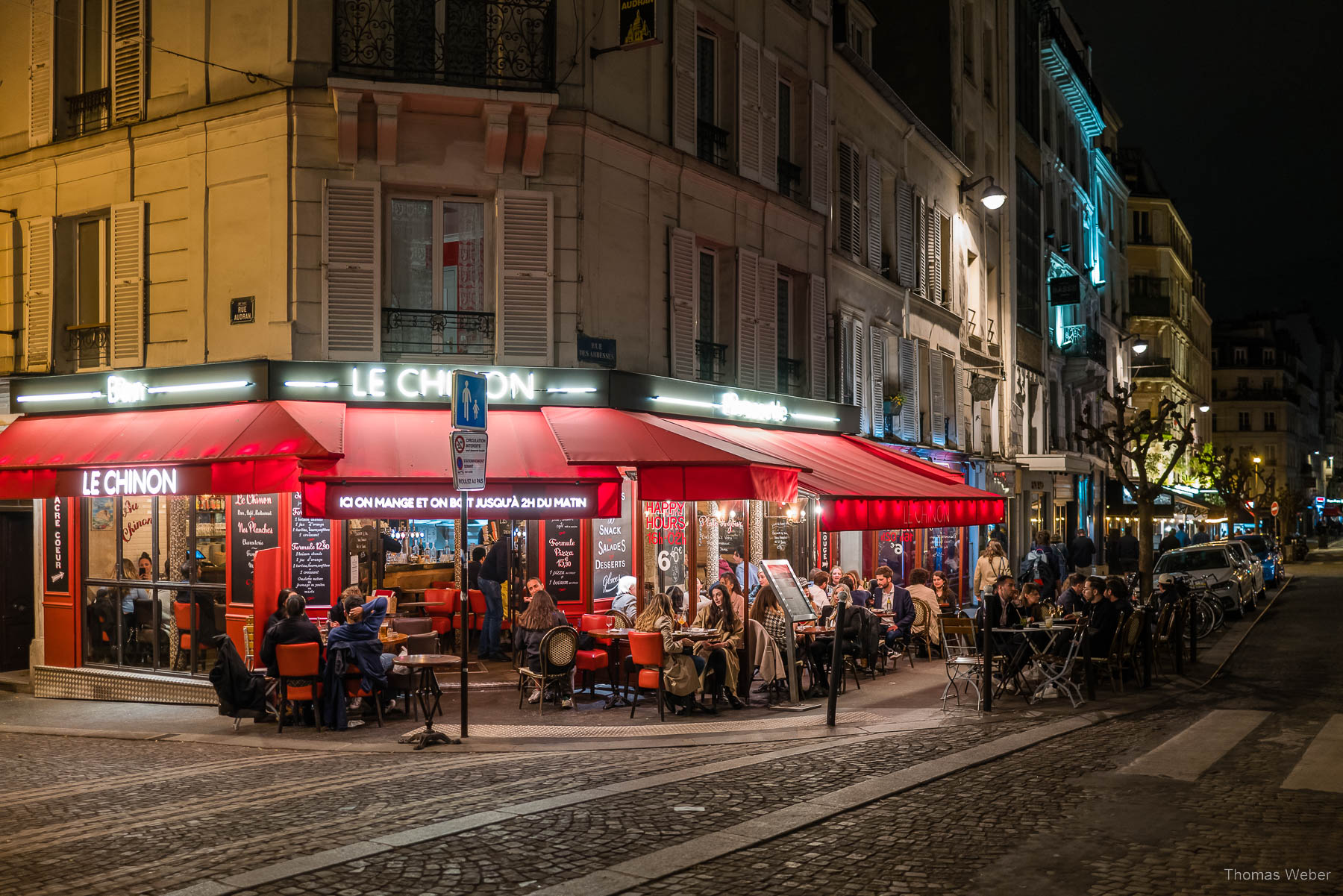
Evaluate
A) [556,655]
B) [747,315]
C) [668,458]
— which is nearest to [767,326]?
[747,315]

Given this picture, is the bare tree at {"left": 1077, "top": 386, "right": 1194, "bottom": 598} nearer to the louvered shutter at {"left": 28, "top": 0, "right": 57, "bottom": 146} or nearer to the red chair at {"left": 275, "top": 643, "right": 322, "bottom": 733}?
the red chair at {"left": 275, "top": 643, "right": 322, "bottom": 733}

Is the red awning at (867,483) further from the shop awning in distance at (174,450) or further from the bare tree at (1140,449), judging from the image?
the bare tree at (1140,449)

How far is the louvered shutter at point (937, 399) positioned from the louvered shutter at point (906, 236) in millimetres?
1957

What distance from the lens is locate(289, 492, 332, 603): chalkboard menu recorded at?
13562mm

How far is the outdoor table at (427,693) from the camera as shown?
1095 cm

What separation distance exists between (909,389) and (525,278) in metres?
11.7

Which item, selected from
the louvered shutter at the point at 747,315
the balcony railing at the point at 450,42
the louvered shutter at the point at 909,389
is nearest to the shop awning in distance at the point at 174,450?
the balcony railing at the point at 450,42

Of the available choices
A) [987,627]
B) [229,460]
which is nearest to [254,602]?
[229,460]

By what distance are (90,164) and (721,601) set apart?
9.52m

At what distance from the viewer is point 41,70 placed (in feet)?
51.2

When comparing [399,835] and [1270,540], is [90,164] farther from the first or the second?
[1270,540]

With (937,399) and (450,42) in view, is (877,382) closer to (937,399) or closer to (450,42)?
(937,399)

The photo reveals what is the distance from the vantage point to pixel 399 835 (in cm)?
718

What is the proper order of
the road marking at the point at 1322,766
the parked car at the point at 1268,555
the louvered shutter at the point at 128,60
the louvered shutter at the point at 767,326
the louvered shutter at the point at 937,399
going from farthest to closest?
the parked car at the point at 1268,555, the louvered shutter at the point at 937,399, the louvered shutter at the point at 767,326, the louvered shutter at the point at 128,60, the road marking at the point at 1322,766
